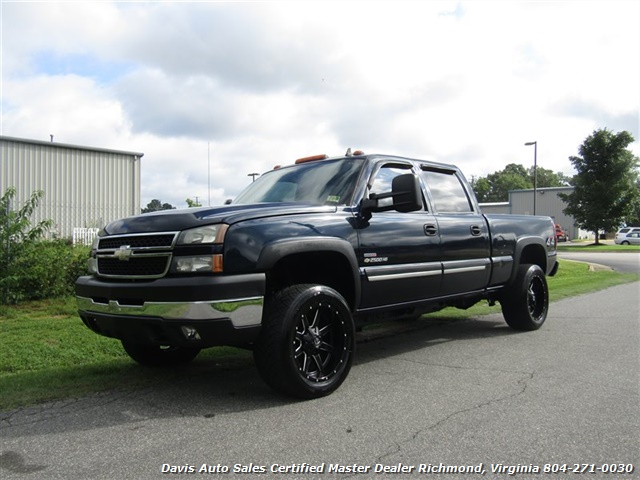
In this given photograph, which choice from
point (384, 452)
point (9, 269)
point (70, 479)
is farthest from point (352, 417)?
point (9, 269)

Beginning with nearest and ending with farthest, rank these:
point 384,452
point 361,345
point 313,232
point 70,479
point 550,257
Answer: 1. point 70,479
2. point 384,452
3. point 313,232
4. point 361,345
5. point 550,257

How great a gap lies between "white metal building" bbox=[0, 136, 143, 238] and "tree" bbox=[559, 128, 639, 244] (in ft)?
103

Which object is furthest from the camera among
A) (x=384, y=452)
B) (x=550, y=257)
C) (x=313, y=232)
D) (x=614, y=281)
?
(x=614, y=281)

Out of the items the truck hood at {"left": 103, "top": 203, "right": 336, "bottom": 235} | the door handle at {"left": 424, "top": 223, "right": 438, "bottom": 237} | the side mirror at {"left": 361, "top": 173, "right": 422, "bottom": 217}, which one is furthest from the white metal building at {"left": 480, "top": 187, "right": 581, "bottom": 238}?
the truck hood at {"left": 103, "top": 203, "right": 336, "bottom": 235}

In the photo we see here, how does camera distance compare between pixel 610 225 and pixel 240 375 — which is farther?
pixel 610 225

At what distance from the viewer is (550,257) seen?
24.8ft

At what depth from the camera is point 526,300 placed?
22.7ft

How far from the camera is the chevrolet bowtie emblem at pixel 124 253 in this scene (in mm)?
4031

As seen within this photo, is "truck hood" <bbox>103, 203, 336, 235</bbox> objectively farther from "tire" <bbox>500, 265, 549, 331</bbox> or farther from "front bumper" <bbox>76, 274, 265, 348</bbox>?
"tire" <bbox>500, 265, 549, 331</bbox>

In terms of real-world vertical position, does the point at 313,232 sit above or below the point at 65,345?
above

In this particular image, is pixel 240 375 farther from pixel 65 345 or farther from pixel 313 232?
pixel 65 345

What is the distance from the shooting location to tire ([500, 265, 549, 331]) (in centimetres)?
688

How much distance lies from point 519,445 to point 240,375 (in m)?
2.49

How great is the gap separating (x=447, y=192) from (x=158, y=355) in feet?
11.4
